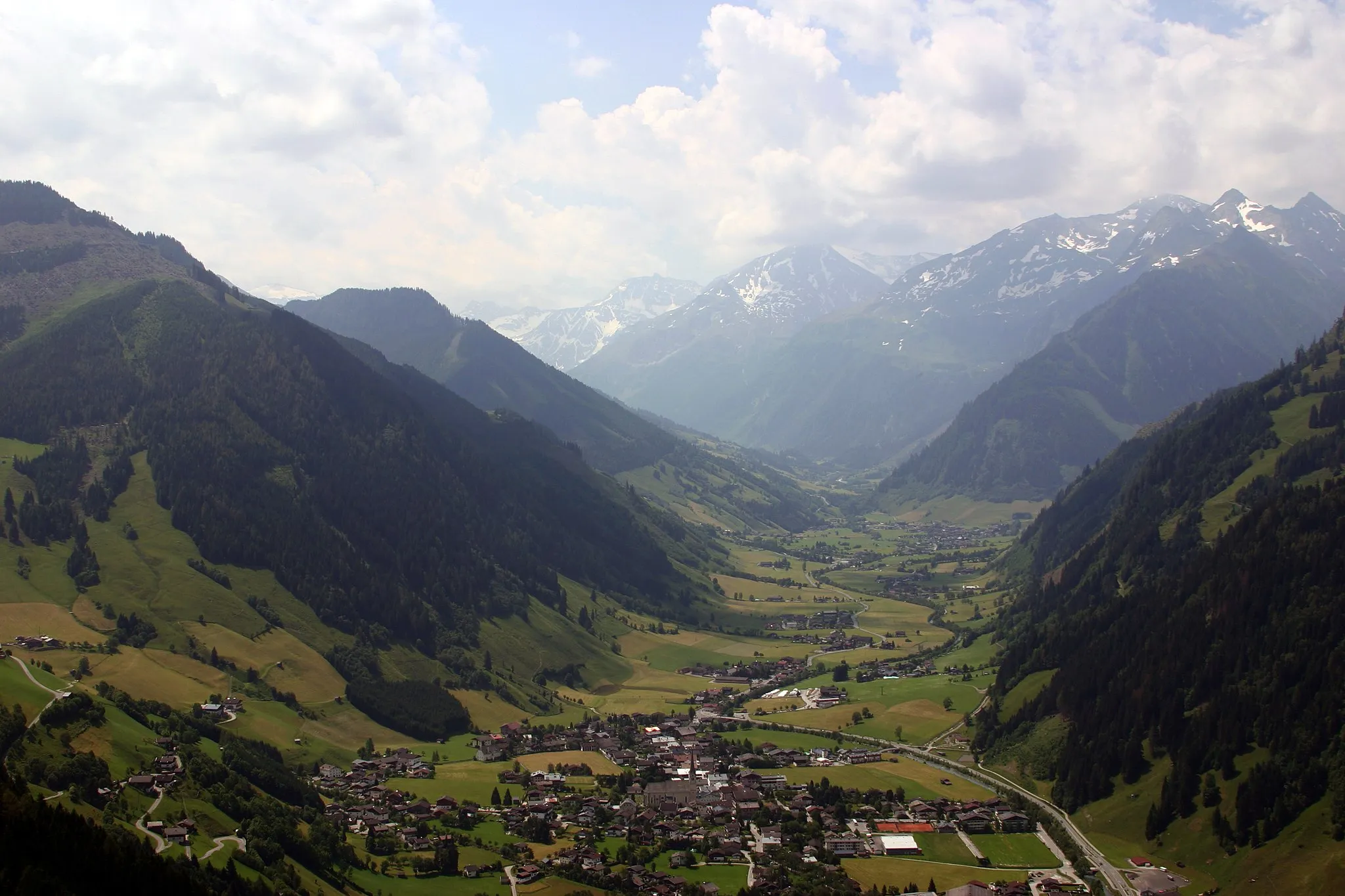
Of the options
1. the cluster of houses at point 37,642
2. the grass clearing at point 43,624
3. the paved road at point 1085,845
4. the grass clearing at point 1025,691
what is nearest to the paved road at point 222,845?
the cluster of houses at point 37,642

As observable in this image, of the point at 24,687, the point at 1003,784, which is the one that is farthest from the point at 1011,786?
the point at 24,687

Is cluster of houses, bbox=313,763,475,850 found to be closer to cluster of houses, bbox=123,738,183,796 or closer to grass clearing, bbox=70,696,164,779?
cluster of houses, bbox=123,738,183,796

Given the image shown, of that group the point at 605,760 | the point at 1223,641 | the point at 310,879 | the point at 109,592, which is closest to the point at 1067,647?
the point at 1223,641

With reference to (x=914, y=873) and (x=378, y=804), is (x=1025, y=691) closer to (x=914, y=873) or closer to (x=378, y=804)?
(x=914, y=873)

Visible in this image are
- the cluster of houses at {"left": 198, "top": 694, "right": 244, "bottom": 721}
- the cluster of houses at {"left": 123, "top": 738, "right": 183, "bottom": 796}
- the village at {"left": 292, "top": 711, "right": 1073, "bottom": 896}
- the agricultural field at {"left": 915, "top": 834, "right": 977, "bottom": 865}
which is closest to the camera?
the cluster of houses at {"left": 123, "top": 738, "right": 183, "bottom": 796}

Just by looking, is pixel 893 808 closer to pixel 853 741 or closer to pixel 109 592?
pixel 853 741

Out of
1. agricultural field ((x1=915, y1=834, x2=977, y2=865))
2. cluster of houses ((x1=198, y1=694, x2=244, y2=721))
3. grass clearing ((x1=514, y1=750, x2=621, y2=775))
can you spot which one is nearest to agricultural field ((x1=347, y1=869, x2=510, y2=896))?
grass clearing ((x1=514, y1=750, x2=621, y2=775))

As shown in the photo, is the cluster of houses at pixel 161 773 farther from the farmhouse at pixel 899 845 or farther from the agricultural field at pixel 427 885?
the farmhouse at pixel 899 845

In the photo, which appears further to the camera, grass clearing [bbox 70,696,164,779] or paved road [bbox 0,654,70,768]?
paved road [bbox 0,654,70,768]
